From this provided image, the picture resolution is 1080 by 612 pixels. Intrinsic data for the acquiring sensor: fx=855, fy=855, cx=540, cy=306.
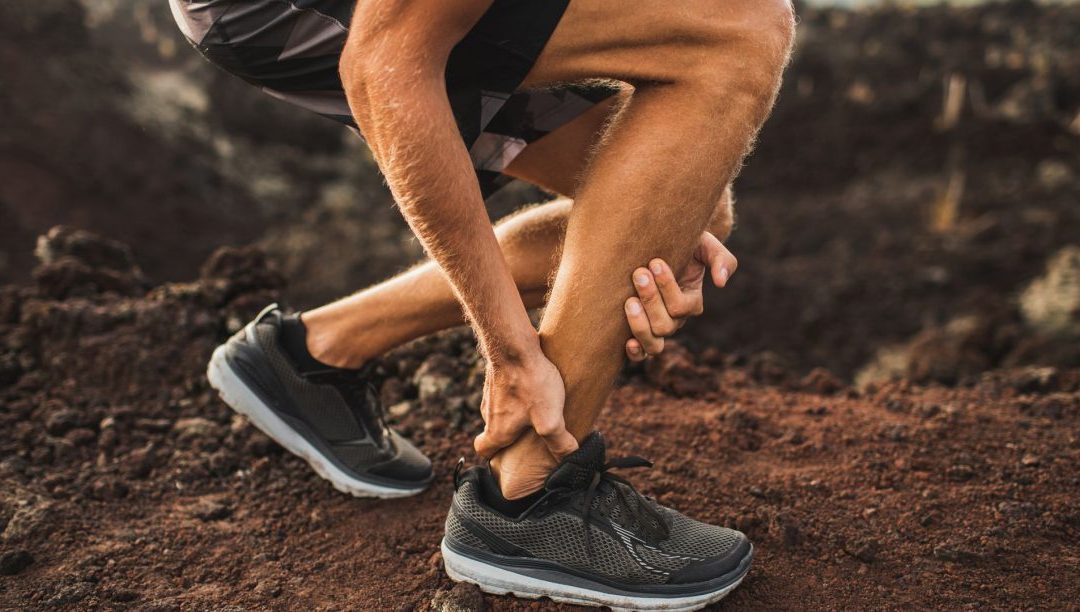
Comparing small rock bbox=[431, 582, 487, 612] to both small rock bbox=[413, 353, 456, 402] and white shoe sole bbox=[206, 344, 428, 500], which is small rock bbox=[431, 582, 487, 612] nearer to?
white shoe sole bbox=[206, 344, 428, 500]

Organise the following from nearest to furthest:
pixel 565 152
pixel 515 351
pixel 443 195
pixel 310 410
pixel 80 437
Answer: pixel 443 195
pixel 515 351
pixel 565 152
pixel 310 410
pixel 80 437

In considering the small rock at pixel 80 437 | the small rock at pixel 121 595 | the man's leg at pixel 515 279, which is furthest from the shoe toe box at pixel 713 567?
the small rock at pixel 80 437

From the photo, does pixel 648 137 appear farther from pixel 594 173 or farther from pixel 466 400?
pixel 466 400

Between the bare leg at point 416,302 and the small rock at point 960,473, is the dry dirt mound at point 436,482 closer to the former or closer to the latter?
the small rock at point 960,473

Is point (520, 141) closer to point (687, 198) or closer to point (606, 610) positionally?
point (687, 198)

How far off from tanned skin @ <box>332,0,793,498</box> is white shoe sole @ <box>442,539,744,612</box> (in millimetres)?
259

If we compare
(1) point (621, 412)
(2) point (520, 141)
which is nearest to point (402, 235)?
(1) point (621, 412)

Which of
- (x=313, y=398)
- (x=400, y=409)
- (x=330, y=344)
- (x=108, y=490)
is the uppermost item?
(x=330, y=344)

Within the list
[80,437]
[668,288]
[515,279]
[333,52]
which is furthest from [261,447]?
[668,288]

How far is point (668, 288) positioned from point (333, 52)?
73cm

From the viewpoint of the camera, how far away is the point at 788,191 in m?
8.23

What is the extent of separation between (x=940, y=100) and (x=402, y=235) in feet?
19.4

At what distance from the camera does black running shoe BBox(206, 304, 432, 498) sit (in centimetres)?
203

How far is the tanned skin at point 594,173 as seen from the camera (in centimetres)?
136
